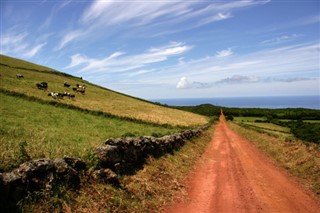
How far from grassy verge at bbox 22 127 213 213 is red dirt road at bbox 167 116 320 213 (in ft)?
3.30

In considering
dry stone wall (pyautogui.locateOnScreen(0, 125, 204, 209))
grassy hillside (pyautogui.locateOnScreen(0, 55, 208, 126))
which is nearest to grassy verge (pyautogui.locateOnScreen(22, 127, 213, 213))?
dry stone wall (pyautogui.locateOnScreen(0, 125, 204, 209))

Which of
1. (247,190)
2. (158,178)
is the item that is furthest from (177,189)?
(247,190)

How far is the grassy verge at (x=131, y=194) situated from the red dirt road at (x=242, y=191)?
3.30ft

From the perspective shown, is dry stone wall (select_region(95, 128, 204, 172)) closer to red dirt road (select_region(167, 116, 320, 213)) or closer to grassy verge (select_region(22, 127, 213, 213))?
grassy verge (select_region(22, 127, 213, 213))

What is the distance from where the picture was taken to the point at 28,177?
33.5 feet

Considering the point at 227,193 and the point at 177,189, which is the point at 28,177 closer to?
the point at 177,189

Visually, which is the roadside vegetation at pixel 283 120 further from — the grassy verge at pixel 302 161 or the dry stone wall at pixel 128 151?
the dry stone wall at pixel 128 151

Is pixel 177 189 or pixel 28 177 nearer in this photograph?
pixel 28 177

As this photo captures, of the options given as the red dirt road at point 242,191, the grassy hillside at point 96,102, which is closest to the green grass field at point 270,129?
the grassy hillside at point 96,102

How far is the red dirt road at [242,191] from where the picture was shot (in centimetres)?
1337

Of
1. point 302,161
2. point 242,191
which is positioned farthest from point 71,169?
point 302,161

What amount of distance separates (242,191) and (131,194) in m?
6.57

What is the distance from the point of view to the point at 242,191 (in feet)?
51.9

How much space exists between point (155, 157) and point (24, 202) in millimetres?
11361
